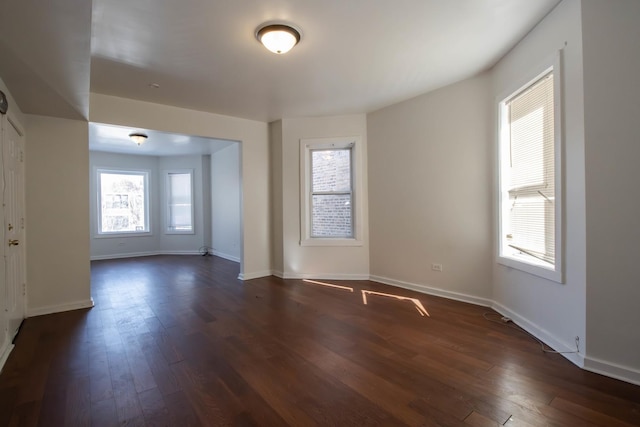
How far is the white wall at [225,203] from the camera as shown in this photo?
22.2 ft

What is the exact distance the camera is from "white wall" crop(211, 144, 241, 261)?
22.2 feet

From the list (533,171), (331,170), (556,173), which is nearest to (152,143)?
(331,170)

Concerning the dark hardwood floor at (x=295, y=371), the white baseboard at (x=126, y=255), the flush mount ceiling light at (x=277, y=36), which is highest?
the flush mount ceiling light at (x=277, y=36)

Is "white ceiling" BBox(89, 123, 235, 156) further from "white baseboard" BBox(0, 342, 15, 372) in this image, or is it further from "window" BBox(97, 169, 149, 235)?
"white baseboard" BBox(0, 342, 15, 372)

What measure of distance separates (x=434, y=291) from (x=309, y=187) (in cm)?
252

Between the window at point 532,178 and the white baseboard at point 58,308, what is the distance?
→ 4.90 meters

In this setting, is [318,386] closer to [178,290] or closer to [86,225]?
[178,290]

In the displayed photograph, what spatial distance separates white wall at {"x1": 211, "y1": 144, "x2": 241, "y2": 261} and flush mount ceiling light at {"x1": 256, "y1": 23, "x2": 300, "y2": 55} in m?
4.28

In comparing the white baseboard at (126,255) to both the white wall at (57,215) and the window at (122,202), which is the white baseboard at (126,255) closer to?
the window at (122,202)

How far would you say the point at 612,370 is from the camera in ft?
6.49

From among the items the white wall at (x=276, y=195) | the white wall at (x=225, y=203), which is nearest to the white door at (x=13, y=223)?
the white wall at (x=276, y=195)

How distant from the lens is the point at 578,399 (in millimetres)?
1762

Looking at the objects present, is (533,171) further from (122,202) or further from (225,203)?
(122,202)

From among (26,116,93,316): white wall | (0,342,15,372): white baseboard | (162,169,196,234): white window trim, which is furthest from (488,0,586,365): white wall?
(162,169,196,234): white window trim
